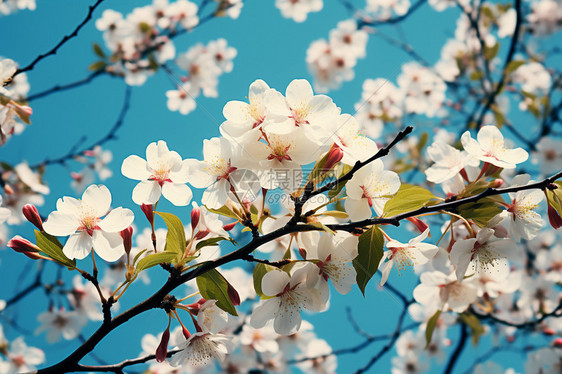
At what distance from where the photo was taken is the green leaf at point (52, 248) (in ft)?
2.80

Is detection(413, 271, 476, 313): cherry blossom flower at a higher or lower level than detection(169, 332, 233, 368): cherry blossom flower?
lower

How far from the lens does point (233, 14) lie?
11.1 ft

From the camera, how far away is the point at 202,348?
94cm

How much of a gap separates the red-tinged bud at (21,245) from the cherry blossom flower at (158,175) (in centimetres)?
23

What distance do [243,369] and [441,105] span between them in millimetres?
3029

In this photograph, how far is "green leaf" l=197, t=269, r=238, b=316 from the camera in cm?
85

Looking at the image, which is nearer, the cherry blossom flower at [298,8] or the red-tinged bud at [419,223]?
the red-tinged bud at [419,223]

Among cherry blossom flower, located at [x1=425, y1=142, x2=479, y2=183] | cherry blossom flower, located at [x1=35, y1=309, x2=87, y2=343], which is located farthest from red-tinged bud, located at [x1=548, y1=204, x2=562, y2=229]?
cherry blossom flower, located at [x1=35, y1=309, x2=87, y2=343]

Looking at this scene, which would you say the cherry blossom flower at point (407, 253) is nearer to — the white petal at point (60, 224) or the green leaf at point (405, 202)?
the green leaf at point (405, 202)

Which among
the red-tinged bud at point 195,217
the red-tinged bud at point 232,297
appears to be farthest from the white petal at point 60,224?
the red-tinged bud at point 232,297

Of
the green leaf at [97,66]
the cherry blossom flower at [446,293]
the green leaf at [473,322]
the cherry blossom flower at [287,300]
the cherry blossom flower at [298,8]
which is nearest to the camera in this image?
the cherry blossom flower at [287,300]

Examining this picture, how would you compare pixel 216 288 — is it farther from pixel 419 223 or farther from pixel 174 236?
pixel 419 223

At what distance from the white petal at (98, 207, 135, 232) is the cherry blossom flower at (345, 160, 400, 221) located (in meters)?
0.46

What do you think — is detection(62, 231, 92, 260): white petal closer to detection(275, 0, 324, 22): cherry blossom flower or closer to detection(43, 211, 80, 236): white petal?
detection(43, 211, 80, 236): white petal
